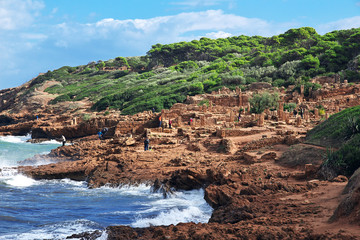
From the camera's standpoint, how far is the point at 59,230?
9.80 m

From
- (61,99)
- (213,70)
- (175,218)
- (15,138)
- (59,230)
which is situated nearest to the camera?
(59,230)

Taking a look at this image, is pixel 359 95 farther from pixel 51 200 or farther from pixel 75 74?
pixel 75 74

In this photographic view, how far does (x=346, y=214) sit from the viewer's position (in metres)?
6.98

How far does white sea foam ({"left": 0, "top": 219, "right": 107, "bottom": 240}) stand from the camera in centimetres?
929

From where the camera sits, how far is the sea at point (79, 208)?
10.1 meters

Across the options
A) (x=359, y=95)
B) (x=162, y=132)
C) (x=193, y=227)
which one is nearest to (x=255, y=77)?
(x=359, y=95)

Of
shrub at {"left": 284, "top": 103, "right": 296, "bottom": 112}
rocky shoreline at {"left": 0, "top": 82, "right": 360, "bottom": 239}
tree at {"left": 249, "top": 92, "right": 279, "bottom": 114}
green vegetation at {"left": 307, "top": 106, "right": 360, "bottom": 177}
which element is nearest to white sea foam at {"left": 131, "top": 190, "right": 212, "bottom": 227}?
rocky shoreline at {"left": 0, "top": 82, "right": 360, "bottom": 239}

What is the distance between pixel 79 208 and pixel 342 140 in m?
9.93

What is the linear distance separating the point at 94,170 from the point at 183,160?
14.0 ft

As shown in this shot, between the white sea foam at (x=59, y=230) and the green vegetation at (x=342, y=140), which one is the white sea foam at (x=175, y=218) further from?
the green vegetation at (x=342, y=140)

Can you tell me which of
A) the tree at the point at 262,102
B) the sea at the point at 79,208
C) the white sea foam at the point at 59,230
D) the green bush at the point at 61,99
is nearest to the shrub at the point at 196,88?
the tree at the point at 262,102

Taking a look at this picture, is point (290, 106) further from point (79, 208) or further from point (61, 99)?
A: point (61, 99)

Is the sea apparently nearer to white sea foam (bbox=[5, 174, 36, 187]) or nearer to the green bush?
white sea foam (bbox=[5, 174, 36, 187])

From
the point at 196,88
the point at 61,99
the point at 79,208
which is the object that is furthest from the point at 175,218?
the point at 61,99
